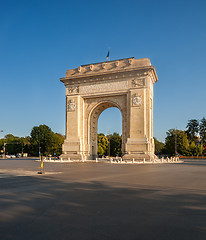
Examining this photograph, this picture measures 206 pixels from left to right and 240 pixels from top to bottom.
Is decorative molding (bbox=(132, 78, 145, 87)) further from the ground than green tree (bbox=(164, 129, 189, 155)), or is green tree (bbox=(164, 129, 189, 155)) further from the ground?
decorative molding (bbox=(132, 78, 145, 87))

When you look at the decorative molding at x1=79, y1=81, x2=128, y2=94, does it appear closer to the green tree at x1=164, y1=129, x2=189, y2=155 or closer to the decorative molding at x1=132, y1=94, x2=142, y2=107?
the decorative molding at x1=132, y1=94, x2=142, y2=107

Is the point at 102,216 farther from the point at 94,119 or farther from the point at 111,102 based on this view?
the point at 94,119

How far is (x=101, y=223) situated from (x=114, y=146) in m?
79.0

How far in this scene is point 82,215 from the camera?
5160 millimetres

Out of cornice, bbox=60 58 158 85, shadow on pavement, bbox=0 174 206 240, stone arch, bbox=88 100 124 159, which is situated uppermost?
cornice, bbox=60 58 158 85

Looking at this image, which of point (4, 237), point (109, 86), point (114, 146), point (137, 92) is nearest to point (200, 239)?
point (4, 237)

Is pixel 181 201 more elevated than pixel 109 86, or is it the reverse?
pixel 109 86

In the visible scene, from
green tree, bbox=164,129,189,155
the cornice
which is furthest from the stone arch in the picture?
green tree, bbox=164,129,189,155

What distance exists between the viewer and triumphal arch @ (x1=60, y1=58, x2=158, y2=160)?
35188 millimetres

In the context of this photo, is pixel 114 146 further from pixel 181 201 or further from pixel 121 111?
pixel 181 201

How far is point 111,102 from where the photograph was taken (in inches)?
1531

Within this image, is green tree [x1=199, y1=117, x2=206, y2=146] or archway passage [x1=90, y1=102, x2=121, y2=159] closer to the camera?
archway passage [x1=90, y1=102, x2=121, y2=159]

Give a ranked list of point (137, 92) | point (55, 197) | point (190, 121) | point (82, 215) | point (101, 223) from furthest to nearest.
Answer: point (190, 121)
point (137, 92)
point (55, 197)
point (82, 215)
point (101, 223)

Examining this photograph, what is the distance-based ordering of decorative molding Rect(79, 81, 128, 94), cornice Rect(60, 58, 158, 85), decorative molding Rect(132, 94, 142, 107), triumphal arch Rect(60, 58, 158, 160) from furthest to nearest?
decorative molding Rect(79, 81, 128, 94) < cornice Rect(60, 58, 158, 85) < decorative molding Rect(132, 94, 142, 107) < triumphal arch Rect(60, 58, 158, 160)
